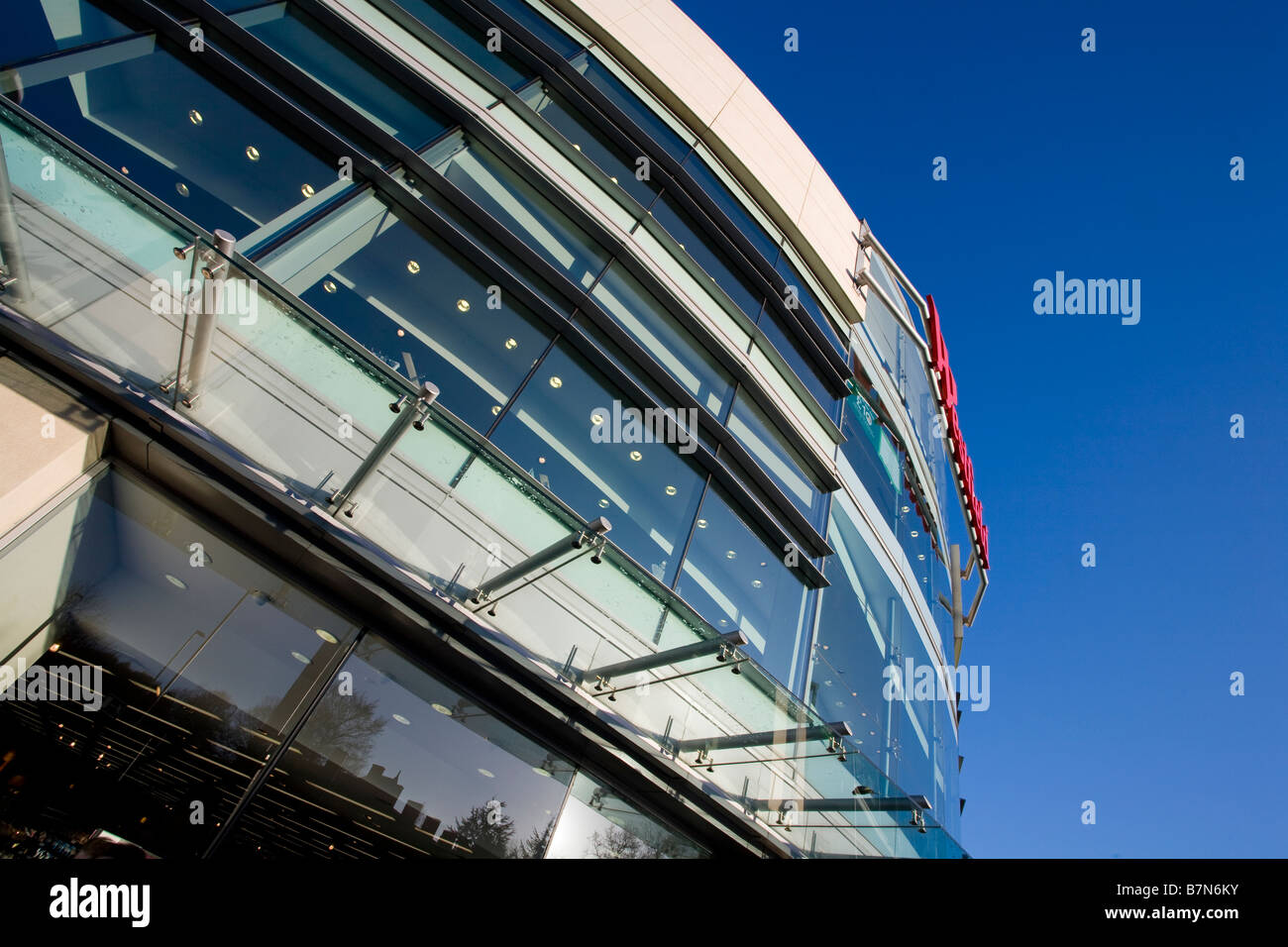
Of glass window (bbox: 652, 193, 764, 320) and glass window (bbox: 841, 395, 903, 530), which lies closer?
glass window (bbox: 652, 193, 764, 320)

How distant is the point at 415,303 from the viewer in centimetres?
699

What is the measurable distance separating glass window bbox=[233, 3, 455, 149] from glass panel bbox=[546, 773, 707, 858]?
730 cm

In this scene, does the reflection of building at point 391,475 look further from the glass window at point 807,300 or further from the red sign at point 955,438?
the red sign at point 955,438

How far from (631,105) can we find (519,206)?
424 centimetres

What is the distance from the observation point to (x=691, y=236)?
1106 cm

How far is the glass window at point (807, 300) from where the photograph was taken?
500 inches

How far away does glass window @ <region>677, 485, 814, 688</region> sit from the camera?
789cm

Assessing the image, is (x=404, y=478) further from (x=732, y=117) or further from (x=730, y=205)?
(x=732, y=117)

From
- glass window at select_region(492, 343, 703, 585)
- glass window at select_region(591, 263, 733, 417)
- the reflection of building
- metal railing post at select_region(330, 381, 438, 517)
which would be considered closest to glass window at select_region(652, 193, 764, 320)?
the reflection of building

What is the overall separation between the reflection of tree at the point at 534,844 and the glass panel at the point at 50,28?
701 cm

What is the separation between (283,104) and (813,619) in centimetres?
872

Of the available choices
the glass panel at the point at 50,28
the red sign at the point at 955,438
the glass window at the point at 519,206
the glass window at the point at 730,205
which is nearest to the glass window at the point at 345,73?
the glass window at the point at 519,206

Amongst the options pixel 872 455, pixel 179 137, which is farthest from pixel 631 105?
pixel 872 455

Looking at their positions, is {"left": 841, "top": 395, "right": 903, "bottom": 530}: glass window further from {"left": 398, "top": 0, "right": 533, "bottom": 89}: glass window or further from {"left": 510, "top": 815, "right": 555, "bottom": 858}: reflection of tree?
{"left": 510, "top": 815, "right": 555, "bottom": 858}: reflection of tree
